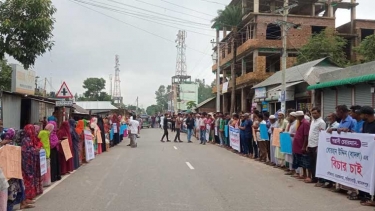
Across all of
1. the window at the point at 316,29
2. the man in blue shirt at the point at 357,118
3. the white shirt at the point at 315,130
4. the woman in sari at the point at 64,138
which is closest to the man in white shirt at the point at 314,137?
the white shirt at the point at 315,130

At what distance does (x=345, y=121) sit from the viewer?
9211 millimetres

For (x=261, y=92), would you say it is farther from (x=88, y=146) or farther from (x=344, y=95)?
(x=88, y=146)

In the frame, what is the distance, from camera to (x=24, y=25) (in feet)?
40.0

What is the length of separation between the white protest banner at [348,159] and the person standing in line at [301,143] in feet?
2.81

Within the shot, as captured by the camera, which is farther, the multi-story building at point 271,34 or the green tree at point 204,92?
the green tree at point 204,92

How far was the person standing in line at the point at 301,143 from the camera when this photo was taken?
10914 mm

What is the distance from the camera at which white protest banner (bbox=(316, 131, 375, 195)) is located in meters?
7.98

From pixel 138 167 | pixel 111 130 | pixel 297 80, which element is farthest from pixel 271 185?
pixel 297 80

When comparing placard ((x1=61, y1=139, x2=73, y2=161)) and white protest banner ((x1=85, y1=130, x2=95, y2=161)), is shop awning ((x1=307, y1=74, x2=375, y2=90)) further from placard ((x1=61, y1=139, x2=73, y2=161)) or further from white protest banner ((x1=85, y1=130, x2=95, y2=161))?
placard ((x1=61, y1=139, x2=73, y2=161))

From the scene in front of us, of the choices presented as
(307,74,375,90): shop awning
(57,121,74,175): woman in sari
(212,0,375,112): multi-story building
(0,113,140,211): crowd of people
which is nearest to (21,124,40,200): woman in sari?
(0,113,140,211): crowd of people

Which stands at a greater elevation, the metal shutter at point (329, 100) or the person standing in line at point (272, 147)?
the metal shutter at point (329, 100)

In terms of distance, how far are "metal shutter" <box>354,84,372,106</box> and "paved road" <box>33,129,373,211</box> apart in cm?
689

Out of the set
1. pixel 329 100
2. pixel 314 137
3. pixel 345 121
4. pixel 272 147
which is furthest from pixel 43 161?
pixel 329 100

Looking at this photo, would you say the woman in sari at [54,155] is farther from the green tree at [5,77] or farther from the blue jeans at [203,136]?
the blue jeans at [203,136]
